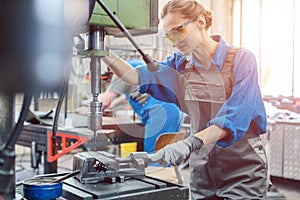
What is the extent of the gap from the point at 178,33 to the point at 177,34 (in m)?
0.01

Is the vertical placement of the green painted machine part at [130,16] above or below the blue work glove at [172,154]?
above

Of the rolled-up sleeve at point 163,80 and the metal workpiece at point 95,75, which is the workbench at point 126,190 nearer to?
the metal workpiece at point 95,75

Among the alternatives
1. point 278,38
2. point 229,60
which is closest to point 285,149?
point 278,38

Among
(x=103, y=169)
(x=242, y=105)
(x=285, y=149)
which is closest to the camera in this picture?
(x=103, y=169)

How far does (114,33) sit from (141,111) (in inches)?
48.2

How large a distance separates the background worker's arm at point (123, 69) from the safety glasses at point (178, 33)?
15 cm

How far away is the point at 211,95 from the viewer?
3.86 feet

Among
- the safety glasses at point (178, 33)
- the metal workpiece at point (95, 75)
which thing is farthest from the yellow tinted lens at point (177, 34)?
the metal workpiece at point (95, 75)

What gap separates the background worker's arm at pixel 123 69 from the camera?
1.04 m

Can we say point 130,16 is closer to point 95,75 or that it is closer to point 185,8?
point 95,75

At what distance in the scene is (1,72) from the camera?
1.66 ft

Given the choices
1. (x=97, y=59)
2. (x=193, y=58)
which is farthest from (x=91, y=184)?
(x=193, y=58)

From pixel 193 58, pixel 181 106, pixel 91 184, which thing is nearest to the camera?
pixel 91 184

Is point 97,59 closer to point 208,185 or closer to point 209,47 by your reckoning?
point 209,47
